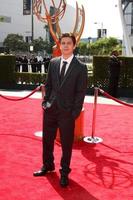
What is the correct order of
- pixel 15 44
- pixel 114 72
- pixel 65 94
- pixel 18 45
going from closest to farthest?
pixel 65 94 < pixel 114 72 < pixel 18 45 < pixel 15 44

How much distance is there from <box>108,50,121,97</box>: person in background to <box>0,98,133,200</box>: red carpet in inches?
173

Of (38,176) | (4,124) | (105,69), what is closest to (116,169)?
(38,176)

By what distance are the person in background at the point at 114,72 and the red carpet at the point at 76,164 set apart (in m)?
4.40

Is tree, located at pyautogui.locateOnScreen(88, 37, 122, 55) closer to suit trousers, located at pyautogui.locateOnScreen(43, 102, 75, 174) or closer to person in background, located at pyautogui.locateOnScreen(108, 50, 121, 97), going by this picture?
person in background, located at pyautogui.locateOnScreen(108, 50, 121, 97)

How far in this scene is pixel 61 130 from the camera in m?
4.88

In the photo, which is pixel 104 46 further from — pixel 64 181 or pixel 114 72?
pixel 64 181

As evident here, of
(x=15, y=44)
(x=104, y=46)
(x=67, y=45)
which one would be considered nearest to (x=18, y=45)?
(x=15, y=44)

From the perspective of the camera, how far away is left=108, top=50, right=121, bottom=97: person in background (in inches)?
529

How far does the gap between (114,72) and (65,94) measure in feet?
29.4

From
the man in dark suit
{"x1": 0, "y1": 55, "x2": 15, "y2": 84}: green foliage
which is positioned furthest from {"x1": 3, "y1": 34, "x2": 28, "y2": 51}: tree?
the man in dark suit

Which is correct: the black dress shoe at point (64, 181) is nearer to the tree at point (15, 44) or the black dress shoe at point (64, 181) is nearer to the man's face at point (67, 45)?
the man's face at point (67, 45)

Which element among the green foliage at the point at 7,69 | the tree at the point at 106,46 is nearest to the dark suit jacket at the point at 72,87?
the green foliage at the point at 7,69

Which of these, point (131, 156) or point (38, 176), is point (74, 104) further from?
point (131, 156)

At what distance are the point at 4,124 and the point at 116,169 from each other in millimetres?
3598
